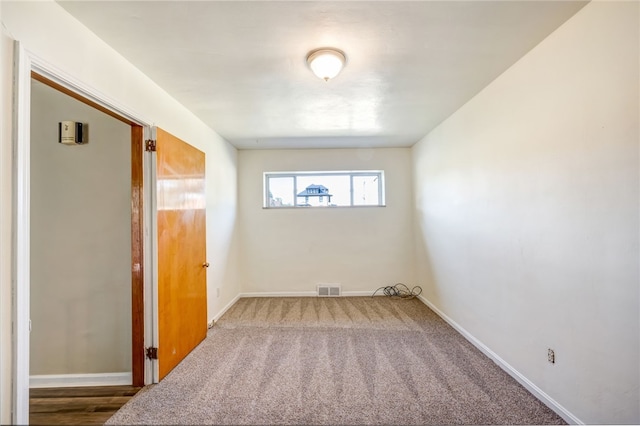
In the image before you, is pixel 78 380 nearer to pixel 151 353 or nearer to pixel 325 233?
pixel 151 353

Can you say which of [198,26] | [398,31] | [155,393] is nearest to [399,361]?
[155,393]

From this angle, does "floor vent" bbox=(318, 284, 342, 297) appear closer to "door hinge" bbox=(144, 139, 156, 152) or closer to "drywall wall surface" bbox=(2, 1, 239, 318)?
"drywall wall surface" bbox=(2, 1, 239, 318)

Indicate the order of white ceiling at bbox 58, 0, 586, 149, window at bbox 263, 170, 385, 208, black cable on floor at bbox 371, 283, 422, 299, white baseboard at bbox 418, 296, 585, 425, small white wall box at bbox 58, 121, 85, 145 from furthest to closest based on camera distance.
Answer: window at bbox 263, 170, 385, 208, black cable on floor at bbox 371, 283, 422, 299, small white wall box at bbox 58, 121, 85, 145, white baseboard at bbox 418, 296, 585, 425, white ceiling at bbox 58, 0, 586, 149

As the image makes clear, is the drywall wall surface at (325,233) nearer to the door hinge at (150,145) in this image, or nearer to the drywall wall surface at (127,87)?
the drywall wall surface at (127,87)

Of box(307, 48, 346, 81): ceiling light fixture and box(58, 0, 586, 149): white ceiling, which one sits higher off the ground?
box(58, 0, 586, 149): white ceiling

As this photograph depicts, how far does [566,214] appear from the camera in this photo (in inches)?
65.7

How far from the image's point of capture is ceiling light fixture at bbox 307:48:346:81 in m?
1.81

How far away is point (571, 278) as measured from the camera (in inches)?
64.9

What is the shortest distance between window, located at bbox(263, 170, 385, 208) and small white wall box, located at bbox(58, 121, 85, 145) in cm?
269

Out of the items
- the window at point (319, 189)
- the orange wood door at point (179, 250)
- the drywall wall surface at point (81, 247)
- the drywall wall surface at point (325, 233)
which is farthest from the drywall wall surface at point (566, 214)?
the drywall wall surface at point (81, 247)

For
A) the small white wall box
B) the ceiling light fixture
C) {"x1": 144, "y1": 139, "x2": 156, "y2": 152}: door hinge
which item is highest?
the ceiling light fixture

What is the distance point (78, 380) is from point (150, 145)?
6.33ft

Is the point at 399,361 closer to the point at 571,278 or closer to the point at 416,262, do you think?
the point at 571,278

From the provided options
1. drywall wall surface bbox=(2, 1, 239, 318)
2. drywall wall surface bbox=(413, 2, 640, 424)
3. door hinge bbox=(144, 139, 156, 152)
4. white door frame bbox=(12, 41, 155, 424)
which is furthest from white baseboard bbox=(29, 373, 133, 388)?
drywall wall surface bbox=(413, 2, 640, 424)
